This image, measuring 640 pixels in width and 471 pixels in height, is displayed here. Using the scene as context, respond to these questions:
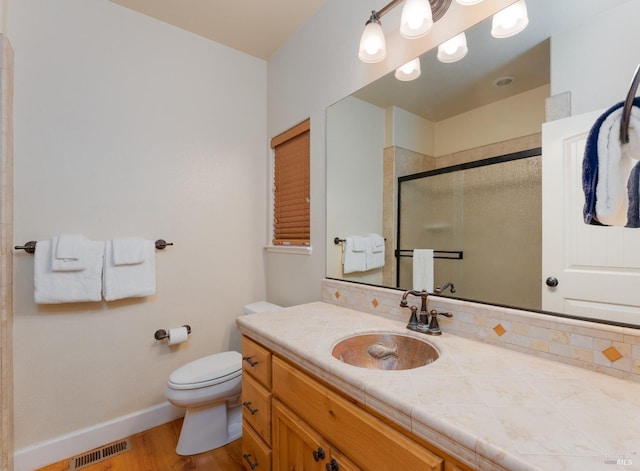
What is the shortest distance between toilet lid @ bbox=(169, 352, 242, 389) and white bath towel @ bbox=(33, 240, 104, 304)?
2.04 ft

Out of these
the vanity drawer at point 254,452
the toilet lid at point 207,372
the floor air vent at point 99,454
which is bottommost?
the floor air vent at point 99,454

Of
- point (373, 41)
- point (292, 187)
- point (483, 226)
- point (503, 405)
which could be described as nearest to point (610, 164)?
point (483, 226)

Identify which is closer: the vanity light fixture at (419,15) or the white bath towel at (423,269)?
the vanity light fixture at (419,15)

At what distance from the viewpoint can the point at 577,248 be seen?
0.85 metres

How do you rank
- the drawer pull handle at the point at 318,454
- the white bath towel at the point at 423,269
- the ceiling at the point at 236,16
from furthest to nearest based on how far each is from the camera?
the ceiling at the point at 236,16 < the white bath towel at the point at 423,269 < the drawer pull handle at the point at 318,454

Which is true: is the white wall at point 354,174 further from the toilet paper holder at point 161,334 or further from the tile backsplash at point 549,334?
the toilet paper holder at point 161,334

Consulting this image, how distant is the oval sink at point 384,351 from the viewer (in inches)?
41.4

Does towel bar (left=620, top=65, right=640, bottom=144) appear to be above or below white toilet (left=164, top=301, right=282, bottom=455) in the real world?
above

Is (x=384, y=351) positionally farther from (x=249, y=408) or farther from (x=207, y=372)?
(x=207, y=372)

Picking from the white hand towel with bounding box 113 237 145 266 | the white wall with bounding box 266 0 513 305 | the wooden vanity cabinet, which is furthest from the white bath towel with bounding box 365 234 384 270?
the white hand towel with bounding box 113 237 145 266

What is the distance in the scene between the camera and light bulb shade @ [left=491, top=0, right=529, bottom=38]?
972 millimetres

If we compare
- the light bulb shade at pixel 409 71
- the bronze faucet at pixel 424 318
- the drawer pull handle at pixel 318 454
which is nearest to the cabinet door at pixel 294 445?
the drawer pull handle at pixel 318 454

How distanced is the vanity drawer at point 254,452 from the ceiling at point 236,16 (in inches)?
89.9

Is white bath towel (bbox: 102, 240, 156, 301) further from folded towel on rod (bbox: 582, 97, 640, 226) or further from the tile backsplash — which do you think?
folded towel on rod (bbox: 582, 97, 640, 226)
